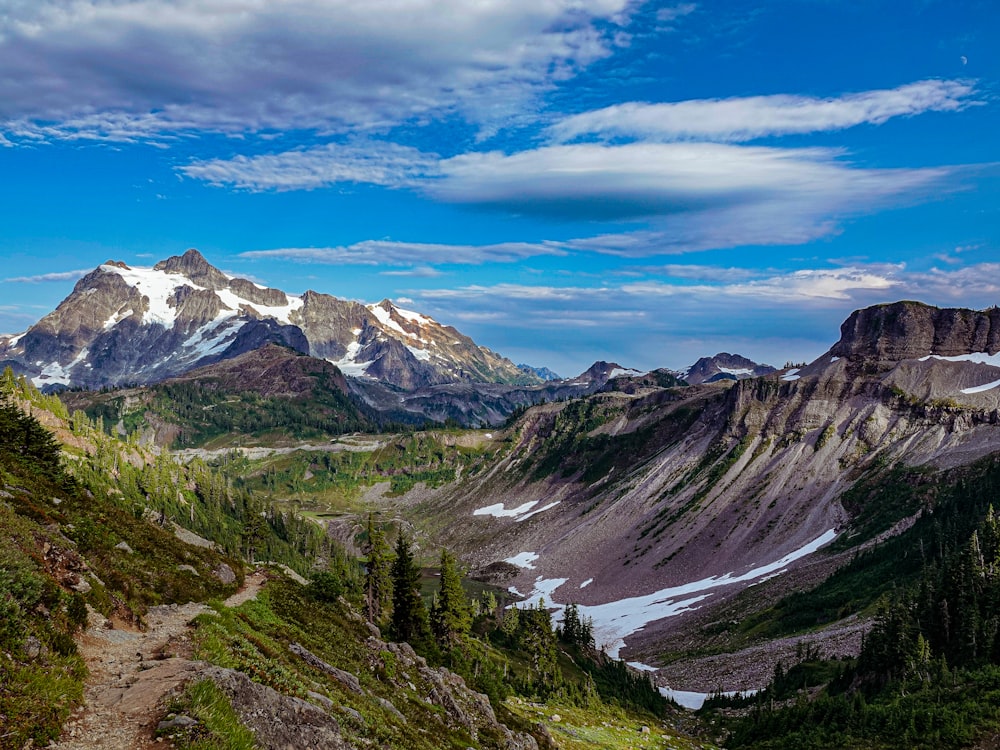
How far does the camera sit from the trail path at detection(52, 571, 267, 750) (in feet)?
53.0

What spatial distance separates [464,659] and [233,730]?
55.9m

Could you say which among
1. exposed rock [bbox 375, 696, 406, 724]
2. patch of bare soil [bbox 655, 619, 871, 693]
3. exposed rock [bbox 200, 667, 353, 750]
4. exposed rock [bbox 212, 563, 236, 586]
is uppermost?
exposed rock [bbox 200, 667, 353, 750]

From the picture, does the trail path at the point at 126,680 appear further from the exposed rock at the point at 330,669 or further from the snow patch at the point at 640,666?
the snow patch at the point at 640,666

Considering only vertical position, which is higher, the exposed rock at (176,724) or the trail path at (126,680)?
the exposed rock at (176,724)

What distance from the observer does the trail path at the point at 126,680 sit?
1614 cm

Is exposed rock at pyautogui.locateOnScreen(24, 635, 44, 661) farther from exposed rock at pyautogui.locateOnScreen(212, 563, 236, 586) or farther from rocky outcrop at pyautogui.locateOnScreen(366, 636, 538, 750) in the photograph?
exposed rock at pyautogui.locateOnScreen(212, 563, 236, 586)

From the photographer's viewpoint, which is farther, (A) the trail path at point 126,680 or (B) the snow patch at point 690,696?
(B) the snow patch at point 690,696

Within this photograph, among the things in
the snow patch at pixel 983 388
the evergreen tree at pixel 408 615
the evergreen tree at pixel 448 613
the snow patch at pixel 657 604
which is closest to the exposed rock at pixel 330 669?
the evergreen tree at pixel 408 615

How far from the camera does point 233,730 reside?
16.9 metres

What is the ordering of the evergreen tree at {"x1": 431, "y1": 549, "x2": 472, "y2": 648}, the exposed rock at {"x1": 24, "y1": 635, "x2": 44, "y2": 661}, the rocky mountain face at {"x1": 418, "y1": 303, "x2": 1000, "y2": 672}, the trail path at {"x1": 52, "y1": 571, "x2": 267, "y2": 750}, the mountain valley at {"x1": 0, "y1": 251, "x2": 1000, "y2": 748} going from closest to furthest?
the trail path at {"x1": 52, "y1": 571, "x2": 267, "y2": 750} < the exposed rock at {"x1": 24, "y1": 635, "x2": 44, "y2": 661} < the mountain valley at {"x1": 0, "y1": 251, "x2": 1000, "y2": 748} < the evergreen tree at {"x1": 431, "y1": 549, "x2": 472, "y2": 648} < the rocky mountain face at {"x1": 418, "y1": 303, "x2": 1000, "y2": 672}

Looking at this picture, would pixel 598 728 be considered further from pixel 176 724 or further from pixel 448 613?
pixel 176 724

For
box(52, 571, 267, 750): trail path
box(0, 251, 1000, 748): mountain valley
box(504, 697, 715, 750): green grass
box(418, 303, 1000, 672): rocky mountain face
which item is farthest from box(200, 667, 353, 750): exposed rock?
box(418, 303, 1000, 672): rocky mountain face

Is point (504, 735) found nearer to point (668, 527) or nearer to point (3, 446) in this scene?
point (3, 446)

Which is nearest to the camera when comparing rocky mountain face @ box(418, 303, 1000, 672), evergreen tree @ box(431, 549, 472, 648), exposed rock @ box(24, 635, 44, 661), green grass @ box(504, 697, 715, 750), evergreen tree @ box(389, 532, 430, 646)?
exposed rock @ box(24, 635, 44, 661)
